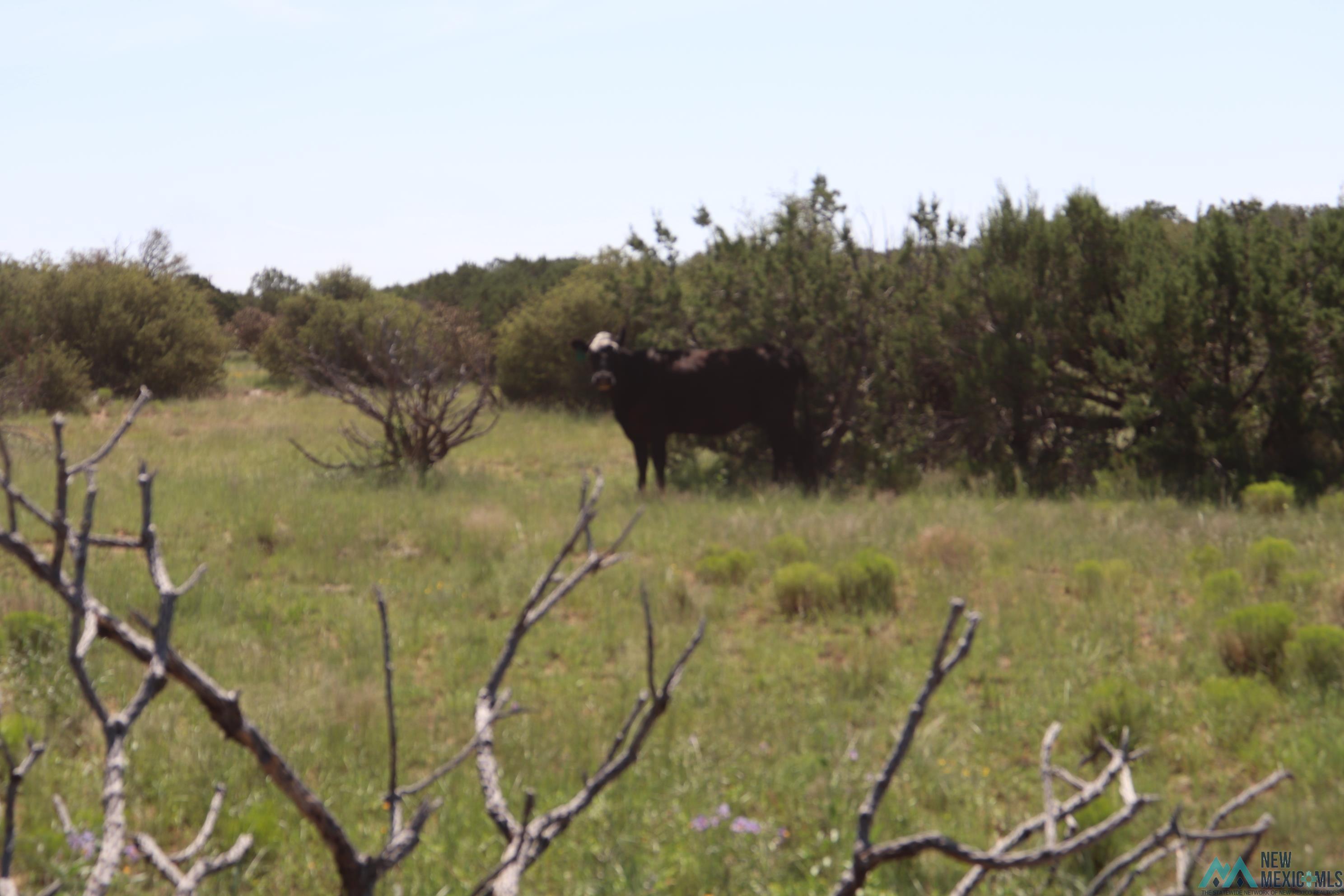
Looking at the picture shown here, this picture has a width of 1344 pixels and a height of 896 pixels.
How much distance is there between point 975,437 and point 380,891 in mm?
10012

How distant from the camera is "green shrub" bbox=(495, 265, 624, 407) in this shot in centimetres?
2269

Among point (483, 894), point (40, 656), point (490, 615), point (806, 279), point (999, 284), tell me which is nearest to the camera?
point (483, 894)

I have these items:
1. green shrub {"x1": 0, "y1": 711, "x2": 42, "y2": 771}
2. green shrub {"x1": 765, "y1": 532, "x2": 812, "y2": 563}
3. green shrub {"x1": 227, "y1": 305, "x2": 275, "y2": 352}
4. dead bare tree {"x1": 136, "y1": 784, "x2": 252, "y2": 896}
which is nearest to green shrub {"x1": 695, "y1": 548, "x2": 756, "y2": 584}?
green shrub {"x1": 765, "y1": 532, "x2": 812, "y2": 563}

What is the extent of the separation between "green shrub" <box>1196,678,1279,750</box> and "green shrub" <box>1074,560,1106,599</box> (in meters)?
1.68

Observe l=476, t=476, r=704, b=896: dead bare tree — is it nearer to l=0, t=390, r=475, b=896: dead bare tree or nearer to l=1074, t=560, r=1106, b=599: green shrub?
l=0, t=390, r=475, b=896: dead bare tree

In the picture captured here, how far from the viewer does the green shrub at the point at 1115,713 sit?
4824mm

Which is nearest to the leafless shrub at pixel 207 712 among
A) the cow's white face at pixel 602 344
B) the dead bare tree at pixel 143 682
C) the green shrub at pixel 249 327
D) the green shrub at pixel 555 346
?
the dead bare tree at pixel 143 682

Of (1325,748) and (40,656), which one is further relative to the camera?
(40,656)

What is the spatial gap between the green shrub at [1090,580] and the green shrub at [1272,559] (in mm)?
992

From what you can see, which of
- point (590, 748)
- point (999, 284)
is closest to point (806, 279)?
point (999, 284)

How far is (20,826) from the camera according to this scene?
425cm

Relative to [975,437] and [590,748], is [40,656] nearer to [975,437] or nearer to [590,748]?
[590,748]

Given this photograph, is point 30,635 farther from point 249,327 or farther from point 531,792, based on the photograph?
point 249,327

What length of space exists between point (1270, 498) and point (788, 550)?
4.60 meters
